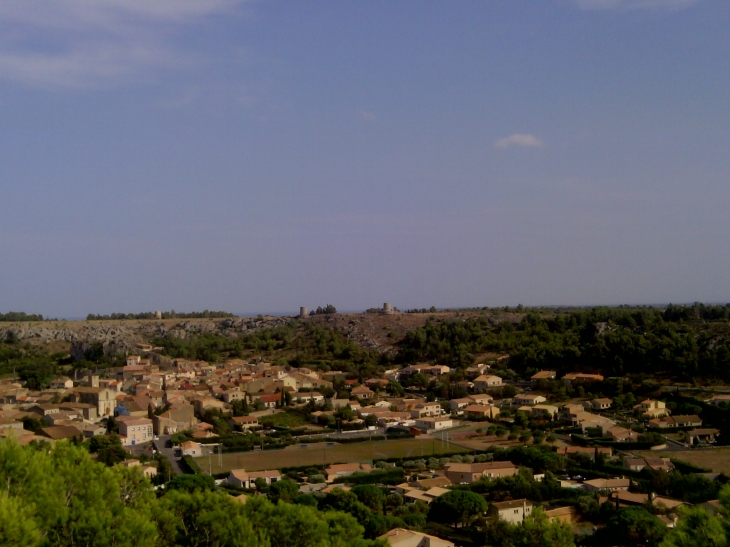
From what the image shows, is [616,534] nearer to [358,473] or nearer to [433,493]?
[433,493]

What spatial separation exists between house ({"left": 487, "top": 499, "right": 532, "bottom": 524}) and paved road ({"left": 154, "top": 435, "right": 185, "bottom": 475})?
11471 millimetres

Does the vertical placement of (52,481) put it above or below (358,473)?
above

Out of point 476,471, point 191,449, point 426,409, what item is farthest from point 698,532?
point 426,409

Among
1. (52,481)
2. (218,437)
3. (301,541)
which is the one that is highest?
(52,481)

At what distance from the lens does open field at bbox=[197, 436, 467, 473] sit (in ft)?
90.7

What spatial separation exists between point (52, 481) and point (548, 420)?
2733 centimetres

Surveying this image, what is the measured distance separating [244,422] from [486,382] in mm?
14854

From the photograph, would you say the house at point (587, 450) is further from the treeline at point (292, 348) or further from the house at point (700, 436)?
the treeline at point (292, 348)

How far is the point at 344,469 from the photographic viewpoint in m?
25.7

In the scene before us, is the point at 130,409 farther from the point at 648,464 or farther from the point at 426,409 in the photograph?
the point at 648,464

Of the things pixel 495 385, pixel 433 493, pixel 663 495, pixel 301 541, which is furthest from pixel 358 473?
pixel 495 385

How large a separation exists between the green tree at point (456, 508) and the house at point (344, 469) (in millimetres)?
6012

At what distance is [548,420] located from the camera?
34.1m

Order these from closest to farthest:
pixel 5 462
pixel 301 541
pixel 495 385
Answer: pixel 5 462, pixel 301 541, pixel 495 385
